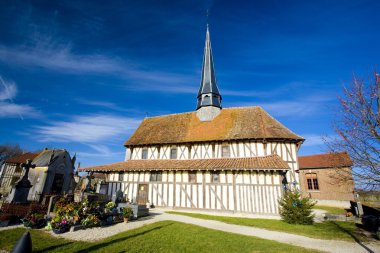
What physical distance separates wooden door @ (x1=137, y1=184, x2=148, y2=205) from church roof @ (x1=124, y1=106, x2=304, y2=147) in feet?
14.5

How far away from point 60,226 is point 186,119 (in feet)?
53.4

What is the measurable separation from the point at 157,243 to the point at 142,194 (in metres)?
11.2

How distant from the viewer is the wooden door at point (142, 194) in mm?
17297

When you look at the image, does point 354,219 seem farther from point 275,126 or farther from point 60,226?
point 60,226

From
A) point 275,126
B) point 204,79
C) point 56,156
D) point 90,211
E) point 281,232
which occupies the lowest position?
point 281,232

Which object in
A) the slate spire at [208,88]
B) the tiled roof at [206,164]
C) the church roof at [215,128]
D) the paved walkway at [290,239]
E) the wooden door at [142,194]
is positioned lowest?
the paved walkway at [290,239]

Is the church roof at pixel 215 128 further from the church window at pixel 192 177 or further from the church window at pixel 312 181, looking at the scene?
the church window at pixel 312 181

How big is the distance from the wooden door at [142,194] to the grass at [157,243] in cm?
896

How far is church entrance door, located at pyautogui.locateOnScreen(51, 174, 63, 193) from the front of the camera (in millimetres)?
22984

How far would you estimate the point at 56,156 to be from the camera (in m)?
23.3

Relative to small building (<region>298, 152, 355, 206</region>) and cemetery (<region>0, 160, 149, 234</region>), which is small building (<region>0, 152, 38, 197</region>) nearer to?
cemetery (<region>0, 160, 149, 234</region>)

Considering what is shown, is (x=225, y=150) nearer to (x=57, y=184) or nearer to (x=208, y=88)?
(x=208, y=88)

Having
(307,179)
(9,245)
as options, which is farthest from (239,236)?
(307,179)

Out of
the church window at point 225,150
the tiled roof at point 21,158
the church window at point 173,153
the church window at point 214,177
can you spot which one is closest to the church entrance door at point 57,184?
the tiled roof at point 21,158
